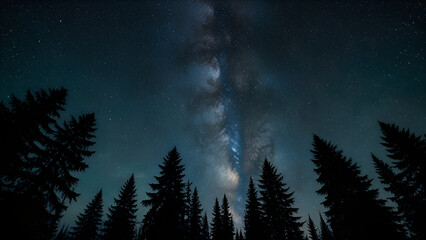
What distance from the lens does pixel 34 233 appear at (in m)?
8.76

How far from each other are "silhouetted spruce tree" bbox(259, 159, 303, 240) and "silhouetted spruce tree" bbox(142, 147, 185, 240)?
942 centimetres

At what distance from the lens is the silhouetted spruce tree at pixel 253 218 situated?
22483 mm

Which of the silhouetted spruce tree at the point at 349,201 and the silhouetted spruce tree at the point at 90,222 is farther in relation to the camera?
the silhouetted spruce tree at the point at 90,222

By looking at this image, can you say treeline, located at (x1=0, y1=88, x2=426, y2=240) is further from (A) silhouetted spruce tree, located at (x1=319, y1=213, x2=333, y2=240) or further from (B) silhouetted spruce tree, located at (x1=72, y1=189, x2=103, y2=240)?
(A) silhouetted spruce tree, located at (x1=319, y1=213, x2=333, y2=240)

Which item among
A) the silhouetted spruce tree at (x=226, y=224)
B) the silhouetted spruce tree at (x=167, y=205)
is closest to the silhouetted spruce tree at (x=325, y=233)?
the silhouetted spruce tree at (x=226, y=224)

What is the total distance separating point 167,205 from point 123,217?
Result: 11818 mm

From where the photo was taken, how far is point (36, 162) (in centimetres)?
1135

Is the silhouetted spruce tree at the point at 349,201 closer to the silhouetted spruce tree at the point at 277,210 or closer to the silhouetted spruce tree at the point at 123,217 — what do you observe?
the silhouetted spruce tree at the point at 277,210

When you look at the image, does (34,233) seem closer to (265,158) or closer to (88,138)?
(88,138)

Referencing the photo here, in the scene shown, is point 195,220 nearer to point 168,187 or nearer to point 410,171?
point 168,187

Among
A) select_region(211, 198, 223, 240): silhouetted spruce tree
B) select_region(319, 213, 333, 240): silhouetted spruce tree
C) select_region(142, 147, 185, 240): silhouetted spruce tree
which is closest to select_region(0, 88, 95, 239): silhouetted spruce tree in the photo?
select_region(142, 147, 185, 240): silhouetted spruce tree

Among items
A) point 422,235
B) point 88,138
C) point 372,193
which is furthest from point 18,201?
point 422,235

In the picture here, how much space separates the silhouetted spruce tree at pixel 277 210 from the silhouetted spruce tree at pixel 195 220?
1146cm

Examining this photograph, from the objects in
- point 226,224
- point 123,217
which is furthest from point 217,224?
point 123,217
